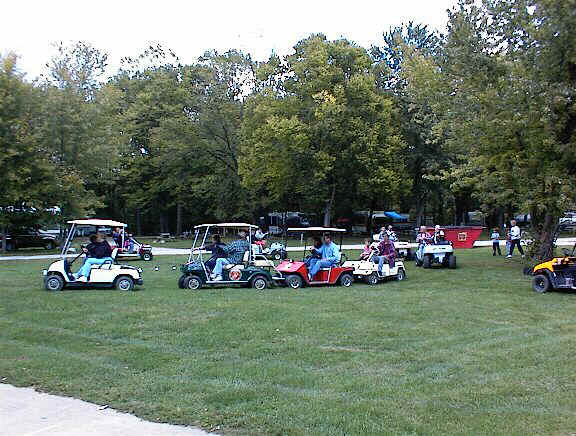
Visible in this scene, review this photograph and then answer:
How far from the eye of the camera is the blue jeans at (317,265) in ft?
53.3

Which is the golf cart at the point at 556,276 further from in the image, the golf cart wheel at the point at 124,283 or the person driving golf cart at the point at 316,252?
the golf cart wheel at the point at 124,283

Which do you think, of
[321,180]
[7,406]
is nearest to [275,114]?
[321,180]

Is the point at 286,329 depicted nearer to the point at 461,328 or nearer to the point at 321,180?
the point at 461,328

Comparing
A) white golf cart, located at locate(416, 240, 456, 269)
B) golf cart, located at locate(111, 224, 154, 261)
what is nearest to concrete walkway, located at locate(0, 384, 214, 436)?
white golf cart, located at locate(416, 240, 456, 269)

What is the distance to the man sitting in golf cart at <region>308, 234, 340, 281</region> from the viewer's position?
16281mm

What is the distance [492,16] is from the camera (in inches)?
726

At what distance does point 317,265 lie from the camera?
1625 cm

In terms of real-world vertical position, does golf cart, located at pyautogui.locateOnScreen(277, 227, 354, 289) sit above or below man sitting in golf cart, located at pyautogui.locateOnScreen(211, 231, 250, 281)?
below

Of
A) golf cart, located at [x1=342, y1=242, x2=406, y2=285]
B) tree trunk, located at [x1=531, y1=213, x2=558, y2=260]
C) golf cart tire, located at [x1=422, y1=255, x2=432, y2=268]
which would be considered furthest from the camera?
golf cart tire, located at [x1=422, y1=255, x2=432, y2=268]

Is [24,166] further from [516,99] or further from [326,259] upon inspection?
[516,99]

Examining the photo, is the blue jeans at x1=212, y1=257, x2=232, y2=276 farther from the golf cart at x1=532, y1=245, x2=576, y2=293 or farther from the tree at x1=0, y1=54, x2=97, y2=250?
the tree at x1=0, y1=54, x2=97, y2=250

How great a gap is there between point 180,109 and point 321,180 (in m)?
13.8

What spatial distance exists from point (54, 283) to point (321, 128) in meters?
25.3

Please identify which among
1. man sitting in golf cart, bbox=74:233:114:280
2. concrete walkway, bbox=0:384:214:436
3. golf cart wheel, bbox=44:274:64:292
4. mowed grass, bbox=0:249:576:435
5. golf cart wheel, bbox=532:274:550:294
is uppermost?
man sitting in golf cart, bbox=74:233:114:280
